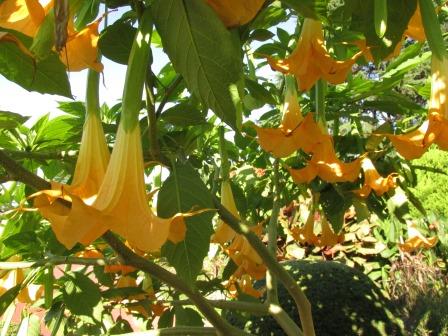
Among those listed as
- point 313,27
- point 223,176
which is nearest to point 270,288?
point 223,176

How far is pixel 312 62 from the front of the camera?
0.74 m

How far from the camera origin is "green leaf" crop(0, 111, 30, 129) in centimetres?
54

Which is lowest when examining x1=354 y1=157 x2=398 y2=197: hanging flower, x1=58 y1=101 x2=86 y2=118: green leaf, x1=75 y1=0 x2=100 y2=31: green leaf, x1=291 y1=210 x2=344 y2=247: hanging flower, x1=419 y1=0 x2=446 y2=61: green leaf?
x1=291 y1=210 x2=344 y2=247: hanging flower

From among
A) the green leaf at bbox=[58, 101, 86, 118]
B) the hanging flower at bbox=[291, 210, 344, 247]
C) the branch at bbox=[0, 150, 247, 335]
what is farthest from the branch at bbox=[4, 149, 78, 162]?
the hanging flower at bbox=[291, 210, 344, 247]

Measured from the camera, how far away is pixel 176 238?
1.44 feet

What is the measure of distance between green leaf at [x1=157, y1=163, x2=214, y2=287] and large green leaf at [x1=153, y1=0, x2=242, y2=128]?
0.17 m

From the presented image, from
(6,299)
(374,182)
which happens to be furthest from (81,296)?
(374,182)

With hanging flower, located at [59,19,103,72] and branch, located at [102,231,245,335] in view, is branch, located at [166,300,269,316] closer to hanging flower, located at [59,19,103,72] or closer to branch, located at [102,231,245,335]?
branch, located at [102,231,245,335]

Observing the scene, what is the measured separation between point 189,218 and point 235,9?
277mm

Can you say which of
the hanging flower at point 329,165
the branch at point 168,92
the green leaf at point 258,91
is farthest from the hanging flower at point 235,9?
the hanging flower at point 329,165

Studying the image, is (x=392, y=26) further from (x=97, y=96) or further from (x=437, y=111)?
(x=97, y=96)

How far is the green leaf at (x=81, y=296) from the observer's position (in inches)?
40.9

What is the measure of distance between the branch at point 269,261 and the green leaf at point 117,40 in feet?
0.91

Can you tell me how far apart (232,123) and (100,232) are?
15 centimetres
